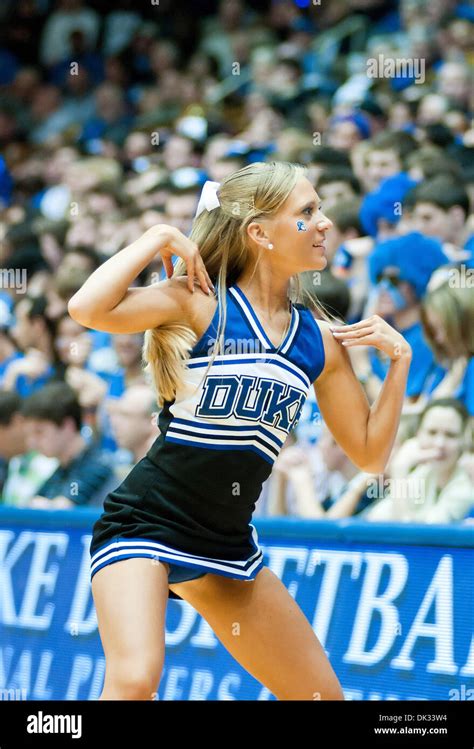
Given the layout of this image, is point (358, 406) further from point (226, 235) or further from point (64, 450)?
point (64, 450)

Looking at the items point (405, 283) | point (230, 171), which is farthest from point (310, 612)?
point (230, 171)

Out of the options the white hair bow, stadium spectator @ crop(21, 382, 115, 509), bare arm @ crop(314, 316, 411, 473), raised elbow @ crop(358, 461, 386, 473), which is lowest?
stadium spectator @ crop(21, 382, 115, 509)

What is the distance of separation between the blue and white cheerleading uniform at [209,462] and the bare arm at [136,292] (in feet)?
0.40

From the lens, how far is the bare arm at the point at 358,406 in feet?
11.0

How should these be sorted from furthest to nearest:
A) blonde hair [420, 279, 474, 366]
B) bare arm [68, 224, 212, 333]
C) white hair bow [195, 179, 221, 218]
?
blonde hair [420, 279, 474, 366], white hair bow [195, 179, 221, 218], bare arm [68, 224, 212, 333]

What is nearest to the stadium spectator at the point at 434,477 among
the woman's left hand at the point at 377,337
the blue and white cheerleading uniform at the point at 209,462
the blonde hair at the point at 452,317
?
the blonde hair at the point at 452,317

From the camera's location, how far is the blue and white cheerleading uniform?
3.12m

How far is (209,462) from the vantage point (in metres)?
3.12

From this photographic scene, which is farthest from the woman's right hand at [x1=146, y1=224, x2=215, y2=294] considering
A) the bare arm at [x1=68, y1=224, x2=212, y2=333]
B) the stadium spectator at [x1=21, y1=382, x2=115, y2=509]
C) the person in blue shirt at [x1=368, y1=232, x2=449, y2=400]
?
the stadium spectator at [x1=21, y1=382, x2=115, y2=509]

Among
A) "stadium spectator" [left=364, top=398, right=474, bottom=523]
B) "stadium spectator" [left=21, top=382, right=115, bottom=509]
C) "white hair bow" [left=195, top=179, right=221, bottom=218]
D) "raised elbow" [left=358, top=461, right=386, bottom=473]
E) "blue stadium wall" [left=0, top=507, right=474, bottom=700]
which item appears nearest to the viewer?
"white hair bow" [left=195, top=179, right=221, bottom=218]

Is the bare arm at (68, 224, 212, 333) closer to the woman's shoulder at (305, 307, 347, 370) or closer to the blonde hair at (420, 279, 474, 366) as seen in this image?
the woman's shoulder at (305, 307, 347, 370)

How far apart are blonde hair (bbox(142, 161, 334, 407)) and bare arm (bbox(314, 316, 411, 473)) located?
33cm

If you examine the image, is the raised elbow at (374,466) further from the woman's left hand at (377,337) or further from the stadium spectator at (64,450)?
the stadium spectator at (64,450)
